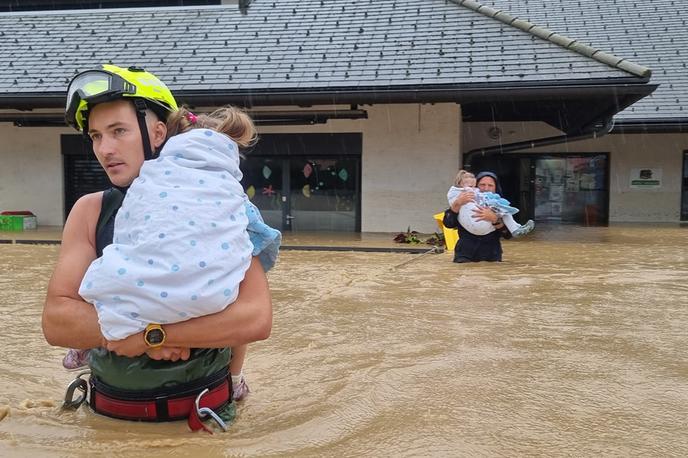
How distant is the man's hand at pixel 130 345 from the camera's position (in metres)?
1.87

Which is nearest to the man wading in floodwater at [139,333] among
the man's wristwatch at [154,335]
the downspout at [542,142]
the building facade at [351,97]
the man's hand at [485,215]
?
the man's wristwatch at [154,335]

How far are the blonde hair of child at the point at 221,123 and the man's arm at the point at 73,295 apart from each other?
42 centimetres

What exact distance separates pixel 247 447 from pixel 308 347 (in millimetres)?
1437

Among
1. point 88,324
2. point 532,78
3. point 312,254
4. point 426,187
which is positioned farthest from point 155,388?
point 426,187

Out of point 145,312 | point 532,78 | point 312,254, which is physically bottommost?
point 312,254

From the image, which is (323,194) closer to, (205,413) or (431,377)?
(431,377)

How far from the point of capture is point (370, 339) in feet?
12.0

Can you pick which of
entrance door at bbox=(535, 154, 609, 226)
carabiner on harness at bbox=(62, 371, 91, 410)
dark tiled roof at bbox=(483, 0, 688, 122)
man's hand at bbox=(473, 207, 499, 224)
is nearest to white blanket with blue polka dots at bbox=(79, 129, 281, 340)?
carabiner on harness at bbox=(62, 371, 91, 410)

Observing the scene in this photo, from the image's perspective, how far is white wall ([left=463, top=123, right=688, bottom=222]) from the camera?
15812 mm

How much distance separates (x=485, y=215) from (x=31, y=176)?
485 inches

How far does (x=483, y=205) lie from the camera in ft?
22.1

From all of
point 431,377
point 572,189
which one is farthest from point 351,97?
point 431,377

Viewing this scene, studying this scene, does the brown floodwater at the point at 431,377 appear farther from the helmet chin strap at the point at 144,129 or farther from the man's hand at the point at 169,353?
the helmet chin strap at the point at 144,129

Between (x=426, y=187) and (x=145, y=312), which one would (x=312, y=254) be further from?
(x=145, y=312)
